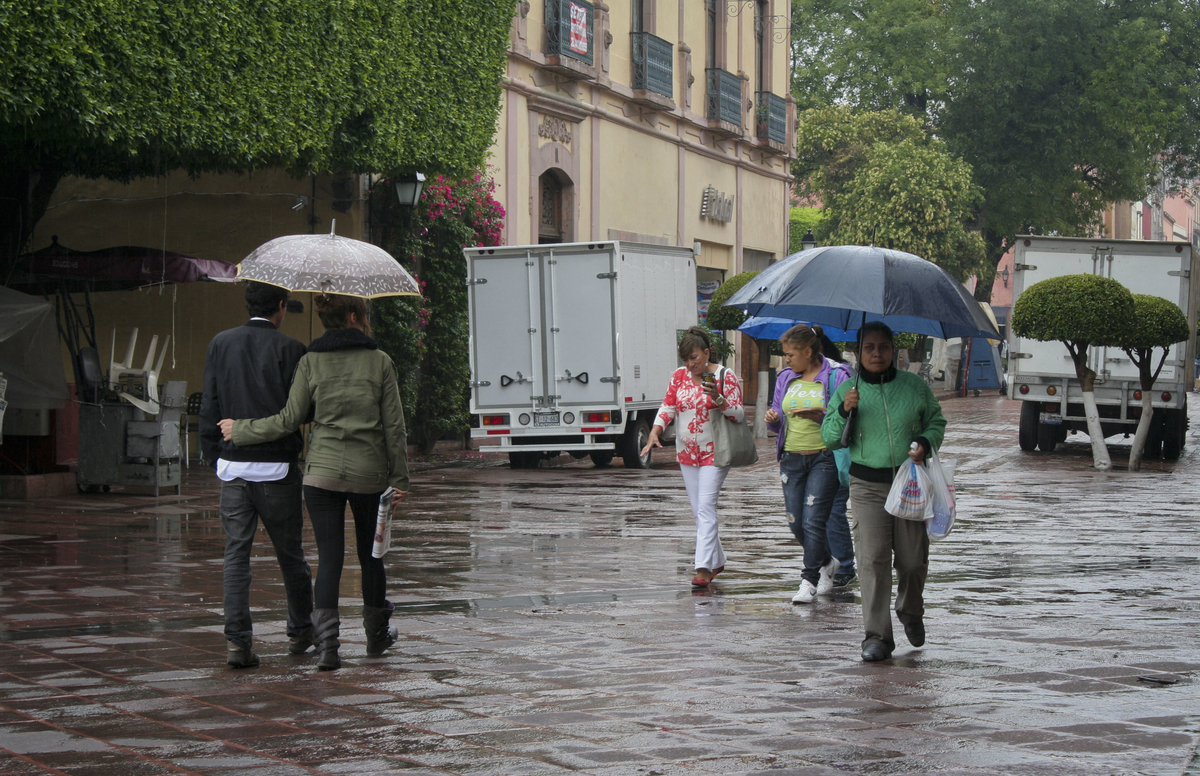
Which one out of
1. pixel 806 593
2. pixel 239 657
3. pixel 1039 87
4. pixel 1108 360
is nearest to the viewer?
pixel 239 657

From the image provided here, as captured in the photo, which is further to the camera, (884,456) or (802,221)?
(802,221)

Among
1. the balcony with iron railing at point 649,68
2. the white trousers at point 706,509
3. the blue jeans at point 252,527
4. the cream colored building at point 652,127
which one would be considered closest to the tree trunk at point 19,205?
the cream colored building at point 652,127

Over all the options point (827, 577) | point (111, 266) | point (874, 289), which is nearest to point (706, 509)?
point (827, 577)

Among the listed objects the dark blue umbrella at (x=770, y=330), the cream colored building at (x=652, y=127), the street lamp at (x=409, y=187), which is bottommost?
the dark blue umbrella at (x=770, y=330)

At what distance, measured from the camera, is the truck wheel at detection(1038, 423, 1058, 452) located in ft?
72.6

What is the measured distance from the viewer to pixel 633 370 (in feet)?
62.1

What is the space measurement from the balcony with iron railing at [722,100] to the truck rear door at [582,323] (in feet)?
41.8

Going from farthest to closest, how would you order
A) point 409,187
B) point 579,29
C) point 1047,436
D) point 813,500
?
point 579,29
point 1047,436
point 409,187
point 813,500

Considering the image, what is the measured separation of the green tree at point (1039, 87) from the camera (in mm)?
44406

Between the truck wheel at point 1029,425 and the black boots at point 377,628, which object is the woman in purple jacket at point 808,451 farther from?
the truck wheel at point 1029,425

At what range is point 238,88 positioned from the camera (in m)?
14.6

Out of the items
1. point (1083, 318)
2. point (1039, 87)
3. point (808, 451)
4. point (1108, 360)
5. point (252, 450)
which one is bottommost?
point (808, 451)

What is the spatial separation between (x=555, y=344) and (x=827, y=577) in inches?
401

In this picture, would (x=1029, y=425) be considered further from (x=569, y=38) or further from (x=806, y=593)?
(x=806, y=593)
